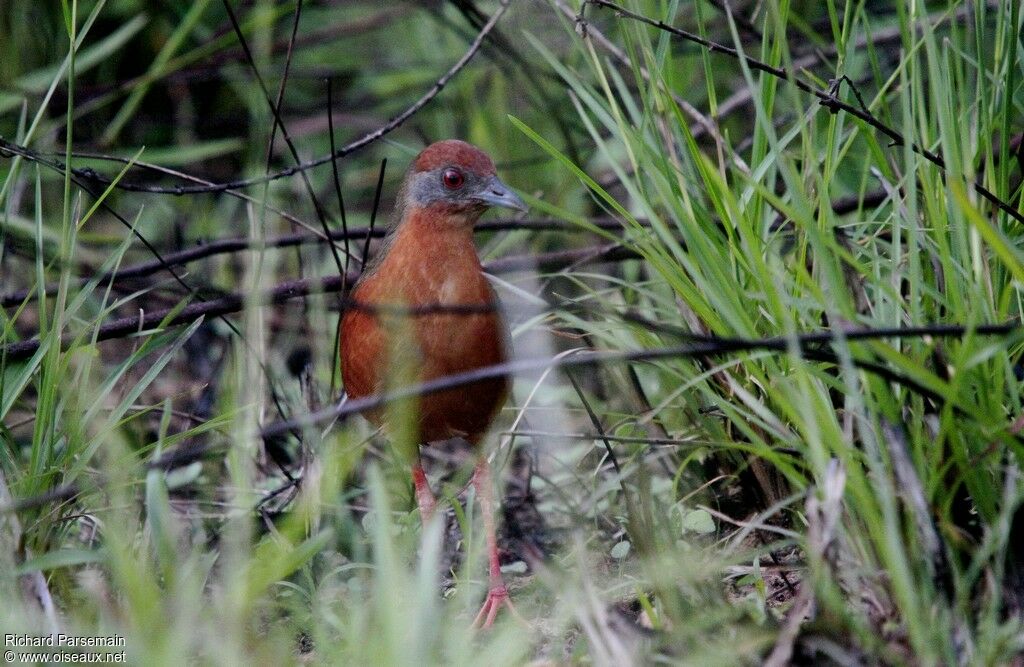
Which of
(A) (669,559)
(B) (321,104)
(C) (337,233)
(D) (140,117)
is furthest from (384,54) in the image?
(A) (669,559)

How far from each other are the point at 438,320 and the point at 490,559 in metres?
0.67

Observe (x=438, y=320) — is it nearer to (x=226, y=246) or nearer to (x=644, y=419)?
(x=644, y=419)

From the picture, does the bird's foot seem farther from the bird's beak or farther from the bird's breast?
the bird's beak

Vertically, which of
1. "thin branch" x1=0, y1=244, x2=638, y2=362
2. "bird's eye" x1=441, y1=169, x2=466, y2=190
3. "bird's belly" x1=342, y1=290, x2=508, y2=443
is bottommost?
"bird's belly" x1=342, y1=290, x2=508, y2=443

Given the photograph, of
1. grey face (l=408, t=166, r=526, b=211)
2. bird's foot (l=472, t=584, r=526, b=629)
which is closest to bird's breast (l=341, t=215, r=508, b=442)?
grey face (l=408, t=166, r=526, b=211)

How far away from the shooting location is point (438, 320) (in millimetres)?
3207

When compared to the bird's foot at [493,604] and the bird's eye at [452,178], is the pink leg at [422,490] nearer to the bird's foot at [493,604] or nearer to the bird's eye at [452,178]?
the bird's foot at [493,604]

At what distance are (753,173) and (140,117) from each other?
13.1 ft

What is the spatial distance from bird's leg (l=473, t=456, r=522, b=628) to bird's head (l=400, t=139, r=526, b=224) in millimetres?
756

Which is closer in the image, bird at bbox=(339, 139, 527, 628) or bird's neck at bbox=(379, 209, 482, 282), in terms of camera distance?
bird at bbox=(339, 139, 527, 628)

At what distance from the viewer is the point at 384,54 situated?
6.48 m

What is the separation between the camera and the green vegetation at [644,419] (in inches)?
82.7

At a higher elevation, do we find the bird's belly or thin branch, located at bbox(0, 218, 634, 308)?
thin branch, located at bbox(0, 218, 634, 308)

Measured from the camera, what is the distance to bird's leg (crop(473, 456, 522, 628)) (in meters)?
2.98
